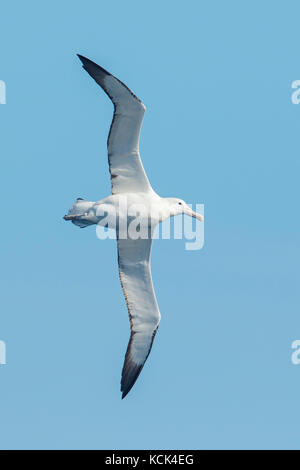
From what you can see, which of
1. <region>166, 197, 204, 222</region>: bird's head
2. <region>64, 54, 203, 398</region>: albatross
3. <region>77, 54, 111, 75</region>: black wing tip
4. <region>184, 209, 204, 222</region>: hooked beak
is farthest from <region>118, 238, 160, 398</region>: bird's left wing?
<region>77, 54, 111, 75</region>: black wing tip

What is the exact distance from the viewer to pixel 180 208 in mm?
29297

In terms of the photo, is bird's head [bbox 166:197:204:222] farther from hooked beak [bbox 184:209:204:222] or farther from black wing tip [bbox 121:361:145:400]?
black wing tip [bbox 121:361:145:400]

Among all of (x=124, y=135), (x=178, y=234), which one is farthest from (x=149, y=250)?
(x=124, y=135)

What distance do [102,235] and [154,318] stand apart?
2.18 metres

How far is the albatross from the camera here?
91.2 ft

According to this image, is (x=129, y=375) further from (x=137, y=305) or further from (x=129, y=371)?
(x=137, y=305)

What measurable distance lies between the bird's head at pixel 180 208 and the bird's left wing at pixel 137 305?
3.11 ft

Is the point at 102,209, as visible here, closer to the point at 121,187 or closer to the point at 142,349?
the point at 121,187

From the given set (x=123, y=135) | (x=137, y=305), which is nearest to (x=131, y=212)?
(x=123, y=135)

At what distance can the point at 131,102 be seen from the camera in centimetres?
2764

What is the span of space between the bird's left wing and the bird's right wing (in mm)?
1447

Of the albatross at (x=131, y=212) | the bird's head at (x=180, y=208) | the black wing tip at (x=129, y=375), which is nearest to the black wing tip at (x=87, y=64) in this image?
the albatross at (x=131, y=212)

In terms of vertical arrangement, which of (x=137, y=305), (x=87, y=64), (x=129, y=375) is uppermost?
(x=87, y=64)

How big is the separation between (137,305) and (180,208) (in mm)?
2321
